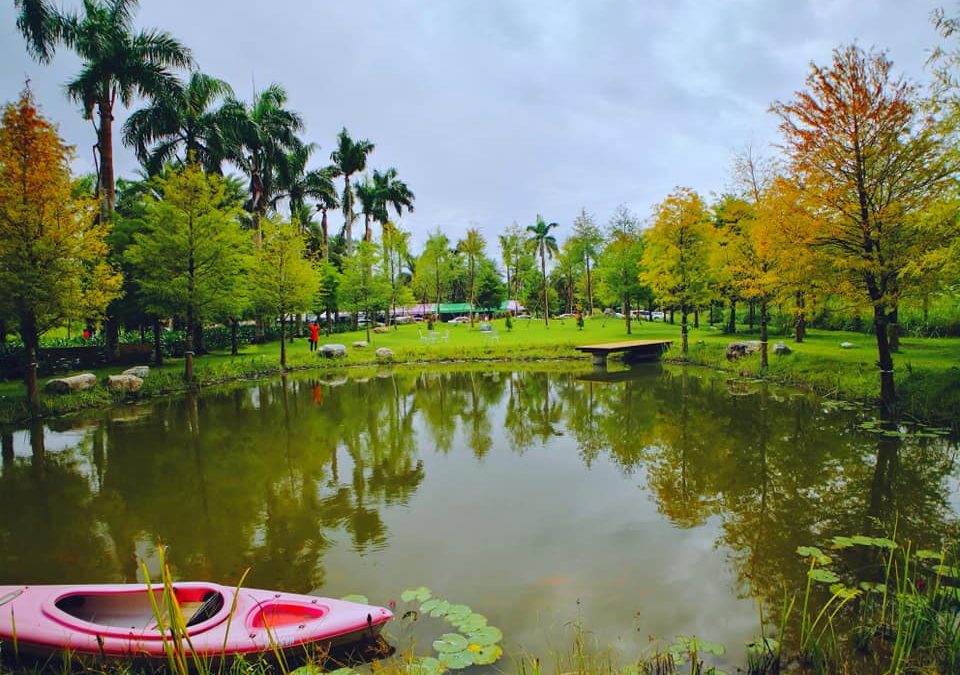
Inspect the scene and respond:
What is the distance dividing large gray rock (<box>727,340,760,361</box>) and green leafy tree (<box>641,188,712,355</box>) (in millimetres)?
2967

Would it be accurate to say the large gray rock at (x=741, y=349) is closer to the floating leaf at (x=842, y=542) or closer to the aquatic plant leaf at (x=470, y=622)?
the floating leaf at (x=842, y=542)

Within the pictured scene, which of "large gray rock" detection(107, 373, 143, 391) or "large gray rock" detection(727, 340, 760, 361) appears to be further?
"large gray rock" detection(727, 340, 760, 361)

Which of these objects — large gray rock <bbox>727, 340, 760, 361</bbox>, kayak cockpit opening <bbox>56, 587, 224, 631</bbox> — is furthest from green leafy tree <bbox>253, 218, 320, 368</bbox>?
kayak cockpit opening <bbox>56, 587, 224, 631</bbox>

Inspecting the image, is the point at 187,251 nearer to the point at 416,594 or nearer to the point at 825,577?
the point at 416,594

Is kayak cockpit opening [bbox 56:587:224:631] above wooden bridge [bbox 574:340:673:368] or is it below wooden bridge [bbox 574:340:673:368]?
below

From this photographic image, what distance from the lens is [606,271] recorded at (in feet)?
122

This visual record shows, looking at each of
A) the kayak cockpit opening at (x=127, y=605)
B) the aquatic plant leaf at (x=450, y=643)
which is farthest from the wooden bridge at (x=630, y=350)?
the kayak cockpit opening at (x=127, y=605)

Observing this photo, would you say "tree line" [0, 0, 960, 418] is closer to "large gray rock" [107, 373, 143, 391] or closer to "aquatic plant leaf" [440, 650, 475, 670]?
"large gray rock" [107, 373, 143, 391]

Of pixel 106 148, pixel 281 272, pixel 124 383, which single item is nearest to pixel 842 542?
pixel 124 383

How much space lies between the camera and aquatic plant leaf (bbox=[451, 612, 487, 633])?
15.7 ft

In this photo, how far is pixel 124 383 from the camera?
1764 cm

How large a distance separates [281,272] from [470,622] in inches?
907

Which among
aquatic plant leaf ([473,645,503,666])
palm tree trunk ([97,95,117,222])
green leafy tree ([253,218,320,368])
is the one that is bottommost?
aquatic plant leaf ([473,645,503,666])

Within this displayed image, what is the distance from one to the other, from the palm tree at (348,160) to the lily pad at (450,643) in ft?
132
